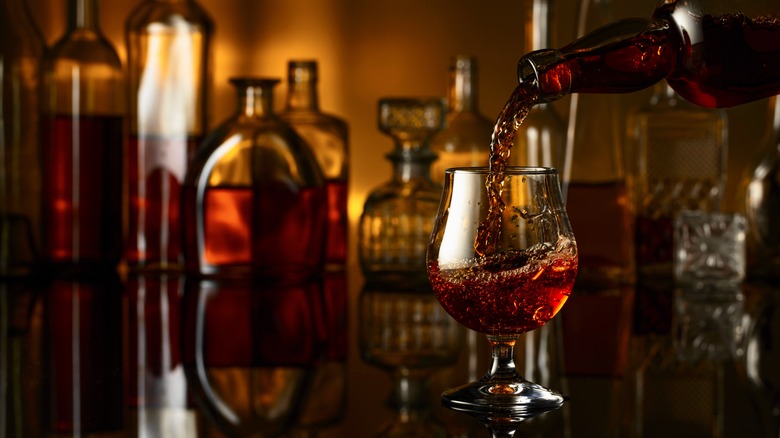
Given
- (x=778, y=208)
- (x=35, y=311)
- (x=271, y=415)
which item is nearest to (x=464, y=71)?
(x=778, y=208)

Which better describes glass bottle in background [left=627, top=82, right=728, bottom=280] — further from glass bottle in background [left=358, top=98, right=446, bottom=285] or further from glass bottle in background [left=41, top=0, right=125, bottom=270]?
glass bottle in background [left=41, top=0, right=125, bottom=270]

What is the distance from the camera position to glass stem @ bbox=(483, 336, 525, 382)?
89 cm

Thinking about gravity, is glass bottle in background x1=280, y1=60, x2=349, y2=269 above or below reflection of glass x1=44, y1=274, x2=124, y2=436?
above

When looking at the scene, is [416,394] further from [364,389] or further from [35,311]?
[35,311]

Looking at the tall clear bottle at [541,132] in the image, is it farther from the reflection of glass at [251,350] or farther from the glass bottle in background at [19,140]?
the glass bottle in background at [19,140]

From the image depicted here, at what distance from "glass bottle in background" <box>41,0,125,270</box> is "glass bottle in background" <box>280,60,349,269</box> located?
0.24 m

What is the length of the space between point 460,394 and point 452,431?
0.08m

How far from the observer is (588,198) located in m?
1.53

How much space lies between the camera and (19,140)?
5.17 feet

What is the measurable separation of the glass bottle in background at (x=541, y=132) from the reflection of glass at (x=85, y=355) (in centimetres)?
54

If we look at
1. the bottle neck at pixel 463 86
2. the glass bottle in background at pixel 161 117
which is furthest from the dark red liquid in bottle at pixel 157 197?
the bottle neck at pixel 463 86

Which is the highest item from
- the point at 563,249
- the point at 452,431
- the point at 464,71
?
the point at 464,71

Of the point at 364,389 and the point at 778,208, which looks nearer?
the point at 364,389

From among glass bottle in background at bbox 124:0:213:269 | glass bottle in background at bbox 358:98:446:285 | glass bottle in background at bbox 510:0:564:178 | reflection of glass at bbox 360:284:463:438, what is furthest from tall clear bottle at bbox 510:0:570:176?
glass bottle in background at bbox 124:0:213:269
